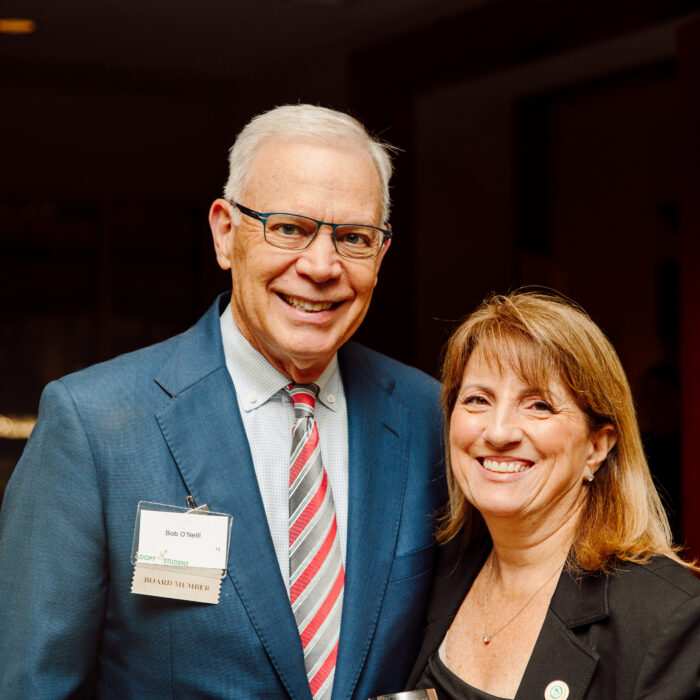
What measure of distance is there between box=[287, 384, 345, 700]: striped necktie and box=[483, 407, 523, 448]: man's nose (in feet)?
1.13

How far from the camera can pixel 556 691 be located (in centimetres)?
166

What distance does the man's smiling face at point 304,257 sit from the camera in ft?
6.01

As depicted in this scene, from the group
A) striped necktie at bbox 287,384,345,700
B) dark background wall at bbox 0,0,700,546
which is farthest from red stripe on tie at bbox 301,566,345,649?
dark background wall at bbox 0,0,700,546

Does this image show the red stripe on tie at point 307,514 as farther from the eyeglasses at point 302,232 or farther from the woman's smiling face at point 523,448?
the eyeglasses at point 302,232

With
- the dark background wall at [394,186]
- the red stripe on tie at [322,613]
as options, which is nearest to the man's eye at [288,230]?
the red stripe on tie at [322,613]

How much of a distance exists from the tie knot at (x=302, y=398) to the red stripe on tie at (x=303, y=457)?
1.9 inches

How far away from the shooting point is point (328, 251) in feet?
6.02

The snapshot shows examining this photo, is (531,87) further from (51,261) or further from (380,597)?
(380,597)

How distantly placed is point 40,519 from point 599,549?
1.02 meters

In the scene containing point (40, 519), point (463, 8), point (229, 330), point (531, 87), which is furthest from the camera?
point (531, 87)

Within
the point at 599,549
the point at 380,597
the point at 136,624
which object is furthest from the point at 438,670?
the point at 136,624

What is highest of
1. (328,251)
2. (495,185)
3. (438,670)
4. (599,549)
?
(495,185)

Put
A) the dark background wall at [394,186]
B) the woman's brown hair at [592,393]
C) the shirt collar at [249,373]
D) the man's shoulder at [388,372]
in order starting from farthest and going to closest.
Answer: the dark background wall at [394,186] → the man's shoulder at [388,372] → the shirt collar at [249,373] → the woman's brown hair at [592,393]

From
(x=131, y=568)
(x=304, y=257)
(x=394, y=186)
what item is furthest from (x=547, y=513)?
(x=394, y=186)
